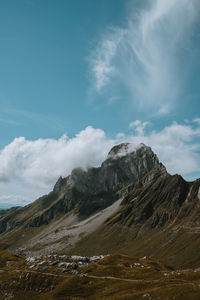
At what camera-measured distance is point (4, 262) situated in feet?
449

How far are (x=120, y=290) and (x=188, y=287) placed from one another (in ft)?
66.4

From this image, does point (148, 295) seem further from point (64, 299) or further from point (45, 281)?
point (45, 281)

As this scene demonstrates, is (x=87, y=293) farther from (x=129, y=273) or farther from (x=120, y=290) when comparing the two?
(x=129, y=273)

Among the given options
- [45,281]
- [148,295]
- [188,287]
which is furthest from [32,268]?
[188,287]

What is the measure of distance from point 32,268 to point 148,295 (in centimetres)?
5822

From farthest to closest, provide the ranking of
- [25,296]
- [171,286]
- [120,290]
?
[25,296] → [120,290] → [171,286]

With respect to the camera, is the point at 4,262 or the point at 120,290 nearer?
the point at 120,290

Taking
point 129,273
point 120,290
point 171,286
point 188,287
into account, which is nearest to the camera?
point 188,287

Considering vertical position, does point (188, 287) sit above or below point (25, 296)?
above

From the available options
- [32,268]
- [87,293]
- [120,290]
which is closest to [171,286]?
[120,290]

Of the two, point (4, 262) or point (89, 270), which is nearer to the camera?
point (89, 270)

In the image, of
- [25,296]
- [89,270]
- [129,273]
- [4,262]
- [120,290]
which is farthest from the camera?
[4,262]

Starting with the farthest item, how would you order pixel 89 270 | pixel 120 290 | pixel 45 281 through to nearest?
pixel 89 270
pixel 45 281
pixel 120 290

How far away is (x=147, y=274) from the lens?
3403 inches
